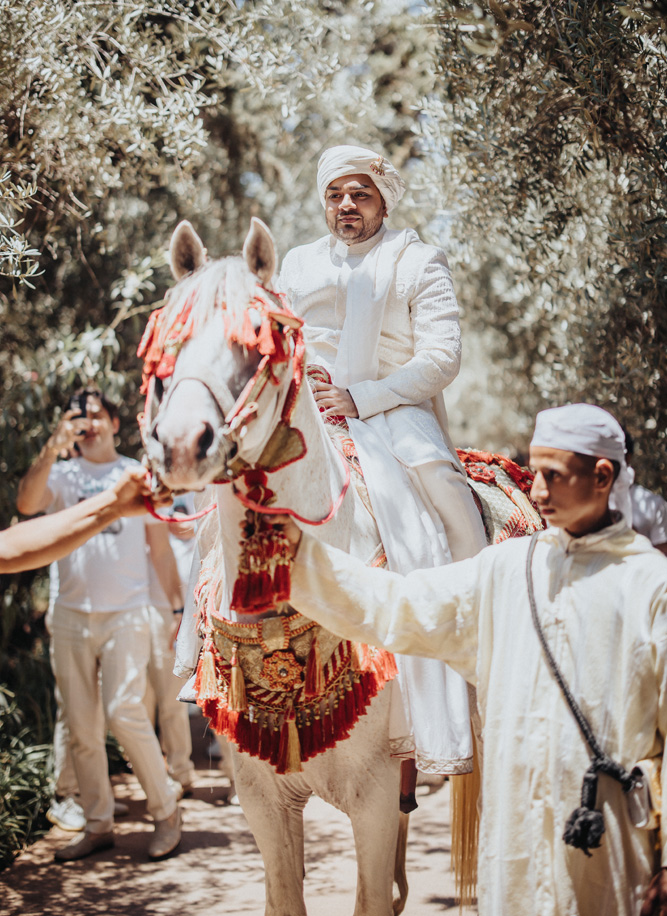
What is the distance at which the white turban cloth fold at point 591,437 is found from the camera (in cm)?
234

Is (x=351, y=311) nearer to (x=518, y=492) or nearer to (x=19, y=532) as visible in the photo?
(x=518, y=492)

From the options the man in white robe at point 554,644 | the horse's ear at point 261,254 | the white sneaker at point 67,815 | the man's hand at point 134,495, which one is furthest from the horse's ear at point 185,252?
the white sneaker at point 67,815

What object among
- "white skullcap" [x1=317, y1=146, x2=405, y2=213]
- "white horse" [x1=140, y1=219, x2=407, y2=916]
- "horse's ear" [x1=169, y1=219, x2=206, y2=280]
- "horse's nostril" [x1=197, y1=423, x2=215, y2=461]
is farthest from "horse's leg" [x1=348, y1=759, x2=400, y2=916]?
"white skullcap" [x1=317, y1=146, x2=405, y2=213]

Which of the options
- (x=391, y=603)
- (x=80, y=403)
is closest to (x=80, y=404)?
(x=80, y=403)

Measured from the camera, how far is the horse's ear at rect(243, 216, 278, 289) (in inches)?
94.9

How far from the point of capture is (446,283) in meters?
3.70

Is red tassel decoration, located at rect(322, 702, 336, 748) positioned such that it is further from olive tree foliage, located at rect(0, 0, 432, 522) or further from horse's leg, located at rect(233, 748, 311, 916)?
olive tree foliage, located at rect(0, 0, 432, 522)

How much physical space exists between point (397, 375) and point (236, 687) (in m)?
1.39

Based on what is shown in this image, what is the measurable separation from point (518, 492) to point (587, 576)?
6.42 feet

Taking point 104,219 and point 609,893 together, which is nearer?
point 609,893

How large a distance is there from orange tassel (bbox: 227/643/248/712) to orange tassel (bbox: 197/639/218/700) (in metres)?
0.09

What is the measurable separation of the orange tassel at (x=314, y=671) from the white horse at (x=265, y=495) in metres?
0.01

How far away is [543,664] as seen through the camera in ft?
7.73

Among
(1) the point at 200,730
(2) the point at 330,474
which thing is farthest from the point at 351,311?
(1) the point at 200,730
